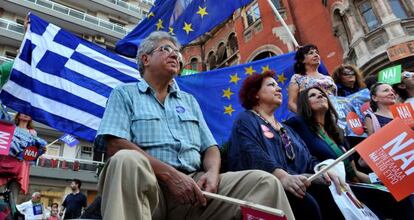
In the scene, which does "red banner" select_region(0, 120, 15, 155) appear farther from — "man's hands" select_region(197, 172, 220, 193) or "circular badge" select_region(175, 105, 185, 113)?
"man's hands" select_region(197, 172, 220, 193)

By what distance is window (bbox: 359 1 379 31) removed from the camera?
39.1 feet

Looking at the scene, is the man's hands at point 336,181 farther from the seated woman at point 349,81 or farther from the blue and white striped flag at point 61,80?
the blue and white striped flag at point 61,80

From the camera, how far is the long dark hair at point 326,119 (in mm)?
2992

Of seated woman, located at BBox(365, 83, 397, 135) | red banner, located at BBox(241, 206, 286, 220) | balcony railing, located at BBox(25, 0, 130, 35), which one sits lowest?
red banner, located at BBox(241, 206, 286, 220)

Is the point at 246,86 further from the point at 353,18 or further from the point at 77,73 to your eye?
the point at 353,18

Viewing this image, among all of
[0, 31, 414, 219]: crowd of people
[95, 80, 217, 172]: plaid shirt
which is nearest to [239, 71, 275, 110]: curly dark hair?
[0, 31, 414, 219]: crowd of people

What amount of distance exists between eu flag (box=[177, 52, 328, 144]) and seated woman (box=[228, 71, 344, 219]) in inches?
92.2

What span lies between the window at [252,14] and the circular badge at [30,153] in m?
13.8

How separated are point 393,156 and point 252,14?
629 inches

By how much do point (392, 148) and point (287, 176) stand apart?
23.2 inches

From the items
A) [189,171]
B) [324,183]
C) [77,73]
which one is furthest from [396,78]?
[77,73]

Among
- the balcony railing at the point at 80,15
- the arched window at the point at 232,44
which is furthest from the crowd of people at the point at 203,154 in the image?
the balcony railing at the point at 80,15

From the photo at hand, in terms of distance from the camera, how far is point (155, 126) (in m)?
1.95

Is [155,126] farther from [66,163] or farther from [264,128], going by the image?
[66,163]
